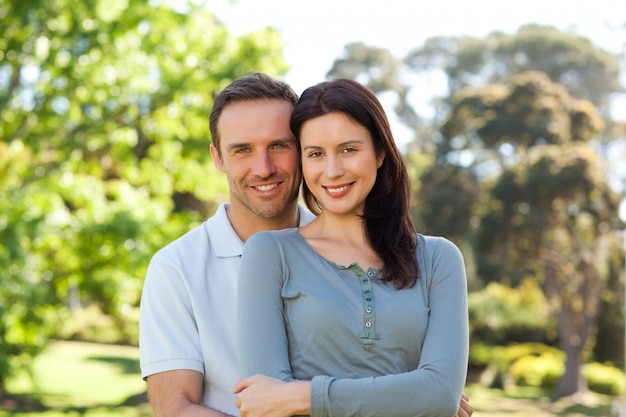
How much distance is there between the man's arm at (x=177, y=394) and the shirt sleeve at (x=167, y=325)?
0.06ft

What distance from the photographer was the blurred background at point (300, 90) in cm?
1033

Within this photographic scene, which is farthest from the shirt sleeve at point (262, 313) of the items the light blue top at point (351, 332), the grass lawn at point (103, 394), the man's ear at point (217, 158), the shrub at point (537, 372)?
the shrub at point (537, 372)

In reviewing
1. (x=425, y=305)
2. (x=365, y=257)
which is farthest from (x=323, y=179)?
(x=425, y=305)

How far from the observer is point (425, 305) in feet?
6.93

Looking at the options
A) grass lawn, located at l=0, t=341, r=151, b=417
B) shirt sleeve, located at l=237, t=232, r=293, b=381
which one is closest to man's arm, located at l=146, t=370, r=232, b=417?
shirt sleeve, located at l=237, t=232, r=293, b=381

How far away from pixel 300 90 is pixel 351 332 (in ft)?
3.30

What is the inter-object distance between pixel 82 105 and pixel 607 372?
15.6m

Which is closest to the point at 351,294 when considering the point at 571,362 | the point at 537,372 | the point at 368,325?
the point at 368,325

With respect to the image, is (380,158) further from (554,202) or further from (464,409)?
(554,202)

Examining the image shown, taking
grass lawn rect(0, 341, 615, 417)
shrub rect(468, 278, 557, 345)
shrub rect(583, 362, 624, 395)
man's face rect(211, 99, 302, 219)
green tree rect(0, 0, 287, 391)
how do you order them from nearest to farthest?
1. man's face rect(211, 99, 302, 219)
2. green tree rect(0, 0, 287, 391)
3. grass lawn rect(0, 341, 615, 417)
4. shrub rect(583, 362, 624, 395)
5. shrub rect(468, 278, 557, 345)

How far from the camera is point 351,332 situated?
202 cm

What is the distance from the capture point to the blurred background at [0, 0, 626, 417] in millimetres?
10328

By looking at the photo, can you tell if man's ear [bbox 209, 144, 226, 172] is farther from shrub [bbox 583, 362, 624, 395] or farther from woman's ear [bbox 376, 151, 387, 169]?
shrub [bbox 583, 362, 624, 395]

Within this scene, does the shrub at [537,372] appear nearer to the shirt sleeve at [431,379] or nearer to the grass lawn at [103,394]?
the grass lawn at [103,394]
